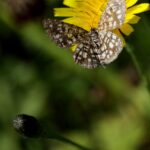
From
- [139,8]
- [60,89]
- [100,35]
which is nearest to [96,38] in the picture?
[100,35]

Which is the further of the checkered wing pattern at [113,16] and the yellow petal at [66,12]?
the yellow petal at [66,12]

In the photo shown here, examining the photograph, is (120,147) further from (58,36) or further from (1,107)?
(58,36)

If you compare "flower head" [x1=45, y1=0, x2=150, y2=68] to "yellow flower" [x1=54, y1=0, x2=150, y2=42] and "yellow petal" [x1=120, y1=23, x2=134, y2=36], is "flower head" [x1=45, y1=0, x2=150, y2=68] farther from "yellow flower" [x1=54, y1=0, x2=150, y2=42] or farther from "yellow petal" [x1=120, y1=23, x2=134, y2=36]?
"yellow flower" [x1=54, y1=0, x2=150, y2=42]

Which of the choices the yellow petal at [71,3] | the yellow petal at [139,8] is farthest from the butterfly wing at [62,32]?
the yellow petal at [71,3]

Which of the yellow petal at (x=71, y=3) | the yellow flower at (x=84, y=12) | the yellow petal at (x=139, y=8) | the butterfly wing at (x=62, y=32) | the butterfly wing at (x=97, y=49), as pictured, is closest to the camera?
the butterfly wing at (x=97, y=49)

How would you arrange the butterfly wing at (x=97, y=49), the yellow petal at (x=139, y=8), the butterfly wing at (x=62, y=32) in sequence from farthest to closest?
the yellow petal at (x=139, y=8)
the butterfly wing at (x=62, y=32)
the butterfly wing at (x=97, y=49)

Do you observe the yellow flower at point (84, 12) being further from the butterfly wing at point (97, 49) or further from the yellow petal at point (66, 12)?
the butterfly wing at point (97, 49)

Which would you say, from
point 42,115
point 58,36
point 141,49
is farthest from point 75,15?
point 42,115

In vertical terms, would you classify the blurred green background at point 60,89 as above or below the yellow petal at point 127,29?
below
